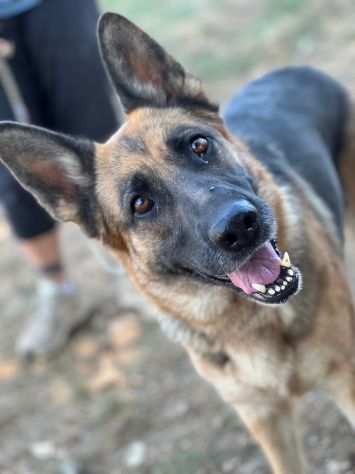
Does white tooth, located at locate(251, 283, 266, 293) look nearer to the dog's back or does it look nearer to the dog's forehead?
the dog's forehead

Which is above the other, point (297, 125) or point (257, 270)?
point (257, 270)

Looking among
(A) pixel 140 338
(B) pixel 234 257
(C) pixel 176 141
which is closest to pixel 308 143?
(C) pixel 176 141

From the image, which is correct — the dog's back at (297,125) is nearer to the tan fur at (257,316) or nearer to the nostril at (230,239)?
the tan fur at (257,316)

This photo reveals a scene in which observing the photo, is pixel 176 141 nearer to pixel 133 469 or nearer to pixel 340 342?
pixel 340 342

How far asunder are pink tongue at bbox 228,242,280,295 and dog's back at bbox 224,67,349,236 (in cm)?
66

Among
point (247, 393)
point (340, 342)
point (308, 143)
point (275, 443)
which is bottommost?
point (275, 443)

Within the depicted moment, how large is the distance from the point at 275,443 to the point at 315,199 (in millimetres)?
1089

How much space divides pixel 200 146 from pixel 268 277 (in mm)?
587

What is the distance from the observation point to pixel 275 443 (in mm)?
2922

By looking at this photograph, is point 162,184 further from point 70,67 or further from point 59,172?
point 70,67

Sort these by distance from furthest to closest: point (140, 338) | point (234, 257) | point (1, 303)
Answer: point (1, 303) → point (140, 338) → point (234, 257)

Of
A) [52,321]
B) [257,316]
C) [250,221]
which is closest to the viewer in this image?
[250,221]

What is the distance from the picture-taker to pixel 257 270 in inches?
95.8

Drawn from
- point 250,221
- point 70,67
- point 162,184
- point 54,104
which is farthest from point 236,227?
point 54,104
